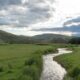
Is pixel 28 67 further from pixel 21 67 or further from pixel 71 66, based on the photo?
pixel 71 66

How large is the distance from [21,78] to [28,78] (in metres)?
0.86

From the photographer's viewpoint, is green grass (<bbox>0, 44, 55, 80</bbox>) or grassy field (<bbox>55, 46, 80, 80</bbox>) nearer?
green grass (<bbox>0, 44, 55, 80</bbox>)

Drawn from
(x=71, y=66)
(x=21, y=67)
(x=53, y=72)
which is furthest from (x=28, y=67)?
(x=71, y=66)

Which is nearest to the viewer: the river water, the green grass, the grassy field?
the green grass

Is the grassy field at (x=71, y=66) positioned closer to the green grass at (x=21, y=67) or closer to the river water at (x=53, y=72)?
the river water at (x=53, y=72)

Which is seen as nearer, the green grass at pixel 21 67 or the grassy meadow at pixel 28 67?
the green grass at pixel 21 67

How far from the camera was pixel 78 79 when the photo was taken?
35.5 metres

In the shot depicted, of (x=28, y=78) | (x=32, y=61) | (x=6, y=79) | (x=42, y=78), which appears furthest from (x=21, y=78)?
(x=32, y=61)

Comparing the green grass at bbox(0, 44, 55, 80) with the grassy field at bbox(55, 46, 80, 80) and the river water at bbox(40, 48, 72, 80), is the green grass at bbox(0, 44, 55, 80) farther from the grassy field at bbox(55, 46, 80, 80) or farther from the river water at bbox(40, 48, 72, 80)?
the grassy field at bbox(55, 46, 80, 80)

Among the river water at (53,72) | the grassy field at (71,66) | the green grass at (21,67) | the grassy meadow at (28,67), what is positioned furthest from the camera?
the river water at (53,72)

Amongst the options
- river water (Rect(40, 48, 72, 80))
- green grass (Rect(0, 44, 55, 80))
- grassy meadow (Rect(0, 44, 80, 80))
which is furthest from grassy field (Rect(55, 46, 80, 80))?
green grass (Rect(0, 44, 55, 80))

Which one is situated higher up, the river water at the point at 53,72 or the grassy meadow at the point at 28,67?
the grassy meadow at the point at 28,67

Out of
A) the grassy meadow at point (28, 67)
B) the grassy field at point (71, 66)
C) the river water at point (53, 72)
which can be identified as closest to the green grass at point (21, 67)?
the grassy meadow at point (28, 67)

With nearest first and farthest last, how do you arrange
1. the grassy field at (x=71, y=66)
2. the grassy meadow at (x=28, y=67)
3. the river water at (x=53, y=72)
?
1. the grassy meadow at (x=28, y=67)
2. the grassy field at (x=71, y=66)
3. the river water at (x=53, y=72)
